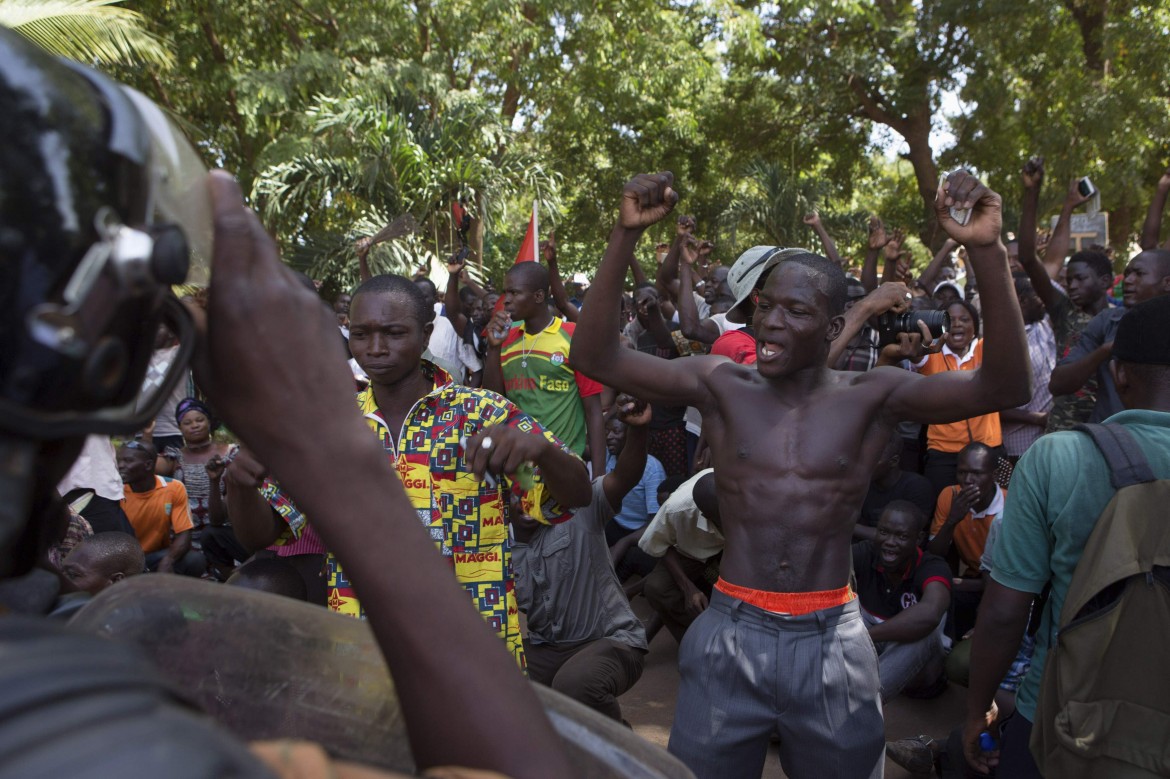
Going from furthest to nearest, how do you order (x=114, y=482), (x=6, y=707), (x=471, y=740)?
(x=114, y=482), (x=471, y=740), (x=6, y=707)

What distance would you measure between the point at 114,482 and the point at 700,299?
231 inches

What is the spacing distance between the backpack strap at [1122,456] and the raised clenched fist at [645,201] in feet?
4.12

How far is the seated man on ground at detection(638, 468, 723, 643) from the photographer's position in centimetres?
447

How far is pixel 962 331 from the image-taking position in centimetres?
634

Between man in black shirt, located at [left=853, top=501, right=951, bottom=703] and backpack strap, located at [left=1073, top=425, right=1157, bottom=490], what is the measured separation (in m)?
2.16

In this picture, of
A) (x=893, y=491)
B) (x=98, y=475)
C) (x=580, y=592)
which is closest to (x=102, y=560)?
(x=98, y=475)

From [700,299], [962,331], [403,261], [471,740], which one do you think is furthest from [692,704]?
[403,261]

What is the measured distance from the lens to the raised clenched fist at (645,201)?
9.17 ft

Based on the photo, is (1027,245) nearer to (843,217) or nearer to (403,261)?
(403,261)

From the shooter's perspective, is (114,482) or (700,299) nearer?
(114,482)

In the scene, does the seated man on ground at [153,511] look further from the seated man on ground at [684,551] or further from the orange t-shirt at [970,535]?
the orange t-shirt at [970,535]

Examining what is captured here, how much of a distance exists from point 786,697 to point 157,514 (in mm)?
4101

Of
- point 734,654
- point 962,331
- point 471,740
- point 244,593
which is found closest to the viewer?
point 471,740

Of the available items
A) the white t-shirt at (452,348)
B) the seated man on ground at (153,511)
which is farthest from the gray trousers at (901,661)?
the white t-shirt at (452,348)
